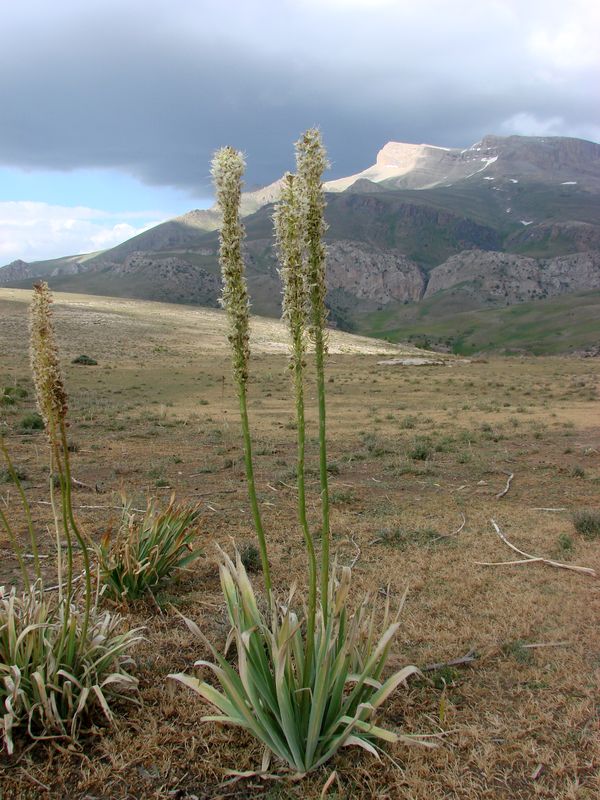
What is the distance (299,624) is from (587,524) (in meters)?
6.46

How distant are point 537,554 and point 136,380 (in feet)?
97.5

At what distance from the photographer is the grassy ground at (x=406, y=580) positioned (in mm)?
3707

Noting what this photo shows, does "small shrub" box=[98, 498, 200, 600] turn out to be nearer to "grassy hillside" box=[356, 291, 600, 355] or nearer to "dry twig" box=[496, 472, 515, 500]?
"dry twig" box=[496, 472, 515, 500]

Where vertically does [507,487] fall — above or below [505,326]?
below

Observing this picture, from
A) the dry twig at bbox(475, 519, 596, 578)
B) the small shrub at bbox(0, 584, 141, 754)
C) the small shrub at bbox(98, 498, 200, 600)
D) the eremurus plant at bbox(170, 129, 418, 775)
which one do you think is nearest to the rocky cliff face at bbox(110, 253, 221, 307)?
the dry twig at bbox(475, 519, 596, 578)

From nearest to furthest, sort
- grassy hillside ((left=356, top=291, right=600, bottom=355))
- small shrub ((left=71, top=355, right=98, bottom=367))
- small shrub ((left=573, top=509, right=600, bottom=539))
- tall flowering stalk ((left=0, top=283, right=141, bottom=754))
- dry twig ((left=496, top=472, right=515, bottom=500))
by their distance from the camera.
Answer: tall flowering stalk ((left=0, top=283, right=141, bottom=754))
small shrub ((left=573, top=509, right=600, bottom=539))
dry twig ((left=496, top=472, right=515, bottom=500))
small shrub ((left=71, top=355, right=98, bottom=367))
grassy hillside ((left=356, top=291, right=600, bottom=355))

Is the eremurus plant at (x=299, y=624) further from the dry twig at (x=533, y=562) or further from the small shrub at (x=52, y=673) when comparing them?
the dry twig at (x=533, y=562)

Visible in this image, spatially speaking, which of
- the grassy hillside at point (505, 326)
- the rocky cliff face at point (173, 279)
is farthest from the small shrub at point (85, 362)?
the rocky cliff face at point (173, 279)

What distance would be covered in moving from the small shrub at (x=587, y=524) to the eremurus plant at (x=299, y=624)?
17.6 feet

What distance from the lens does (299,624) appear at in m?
3.57

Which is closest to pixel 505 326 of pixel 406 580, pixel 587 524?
pixel 587 524

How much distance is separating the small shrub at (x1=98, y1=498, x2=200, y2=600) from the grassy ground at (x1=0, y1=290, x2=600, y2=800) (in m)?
0.29

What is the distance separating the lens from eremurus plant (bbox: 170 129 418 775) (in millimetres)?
3055

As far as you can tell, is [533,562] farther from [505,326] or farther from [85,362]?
[505,326]
